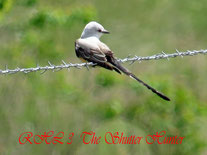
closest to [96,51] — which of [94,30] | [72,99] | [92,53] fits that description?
[92,53]

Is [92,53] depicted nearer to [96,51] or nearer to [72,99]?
[96,51]

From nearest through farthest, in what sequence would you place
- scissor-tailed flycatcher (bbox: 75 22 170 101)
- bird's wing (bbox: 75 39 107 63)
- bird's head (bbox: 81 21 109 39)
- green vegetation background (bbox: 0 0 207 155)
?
1. scissor-tailed flycatcher (bbox: 75 22 170 101)
2. bird's wing (bbox: 75 39 107 63)
3. bird's head (bbox: 81 21 109 39)
4. green vegetation background (bbox: 0 0 207 155)

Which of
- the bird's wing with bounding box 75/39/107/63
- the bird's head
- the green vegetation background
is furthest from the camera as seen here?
the green vegetation background

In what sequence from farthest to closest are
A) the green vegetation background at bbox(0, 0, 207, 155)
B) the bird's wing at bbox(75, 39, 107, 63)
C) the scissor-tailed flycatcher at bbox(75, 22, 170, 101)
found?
1. the green vegetation background at bbox(0, 0, 207, 155)
2. the bird's wing at bbox(75, 39, 107, 63)
3. the scissor-tailed flycatcher at bbox(75, 22, 170, 101)

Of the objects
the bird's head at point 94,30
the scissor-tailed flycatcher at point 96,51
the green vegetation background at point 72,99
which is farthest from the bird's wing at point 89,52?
the green vegetation background at point 72,99

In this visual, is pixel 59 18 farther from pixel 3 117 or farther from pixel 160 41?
pixel 160 41

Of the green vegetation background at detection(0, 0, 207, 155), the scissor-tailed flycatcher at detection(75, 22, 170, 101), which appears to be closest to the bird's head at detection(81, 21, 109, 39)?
Result: the scissor-tailed flycatcher at detection(75, 22, 170, 101)

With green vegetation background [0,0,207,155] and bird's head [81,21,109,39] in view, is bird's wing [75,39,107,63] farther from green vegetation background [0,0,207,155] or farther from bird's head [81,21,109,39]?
green vegetation background [0,0,207,155]

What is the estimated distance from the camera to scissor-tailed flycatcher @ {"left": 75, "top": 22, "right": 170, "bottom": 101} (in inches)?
341

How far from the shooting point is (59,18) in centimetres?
1376

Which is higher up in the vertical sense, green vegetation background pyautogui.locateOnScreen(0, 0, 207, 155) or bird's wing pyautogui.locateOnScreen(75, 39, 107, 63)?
green vegetation background pyautogui.locateOnScreen(0, 0, 207, 155)

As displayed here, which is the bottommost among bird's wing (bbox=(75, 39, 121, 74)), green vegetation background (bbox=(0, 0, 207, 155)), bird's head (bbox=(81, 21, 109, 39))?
bird's wing (bbox=(75, 39, 121, 74))

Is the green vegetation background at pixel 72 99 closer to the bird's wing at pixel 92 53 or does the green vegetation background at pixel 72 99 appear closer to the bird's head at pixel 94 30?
the bird's head at pixel 94 30

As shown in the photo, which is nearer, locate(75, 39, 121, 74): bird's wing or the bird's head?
locate(75, 39, 121, 74): bird's wing
